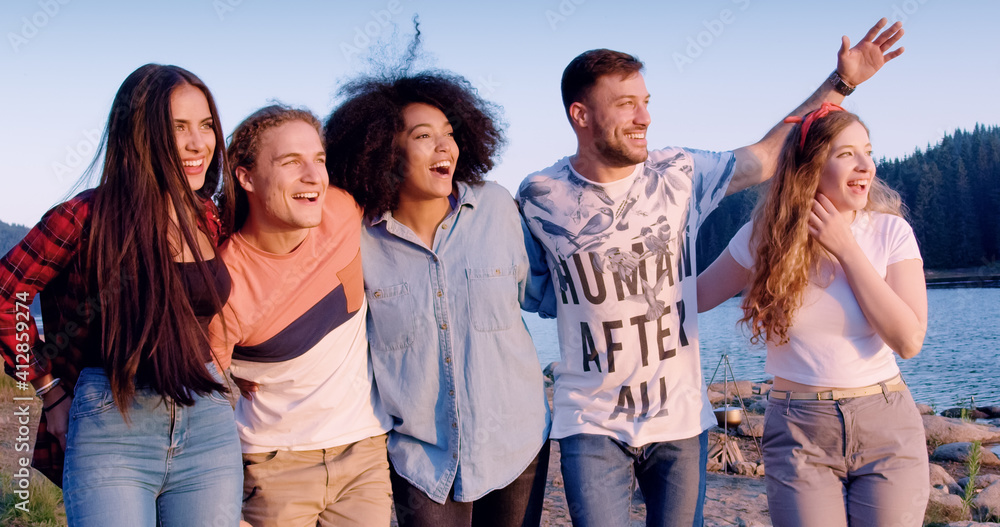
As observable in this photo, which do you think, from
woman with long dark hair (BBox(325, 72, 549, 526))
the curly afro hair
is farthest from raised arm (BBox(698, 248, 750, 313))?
the curly afro hair

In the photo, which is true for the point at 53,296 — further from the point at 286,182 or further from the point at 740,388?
the point at 740,388

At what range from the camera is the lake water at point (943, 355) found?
14.5 metres

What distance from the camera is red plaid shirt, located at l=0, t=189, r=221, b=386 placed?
2332mm

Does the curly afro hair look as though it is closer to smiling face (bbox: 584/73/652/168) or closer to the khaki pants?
smiling face (bbox: 584/73/652/168)

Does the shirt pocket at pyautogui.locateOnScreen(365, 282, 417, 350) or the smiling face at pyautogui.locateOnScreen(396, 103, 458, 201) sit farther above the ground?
the smiling face at pyautogui.locateOnScreen(396, 103, 458, 201)

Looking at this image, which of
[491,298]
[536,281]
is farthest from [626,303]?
[491,298]

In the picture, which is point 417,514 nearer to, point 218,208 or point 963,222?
point 218,208

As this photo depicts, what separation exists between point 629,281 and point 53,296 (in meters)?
2.24

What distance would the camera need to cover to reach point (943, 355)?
18984 millimetres

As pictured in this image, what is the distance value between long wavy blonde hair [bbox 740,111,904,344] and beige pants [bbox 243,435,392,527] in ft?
5.72

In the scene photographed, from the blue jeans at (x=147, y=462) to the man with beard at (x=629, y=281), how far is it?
1.43 metres

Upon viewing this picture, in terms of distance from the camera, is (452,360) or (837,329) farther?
(452,360)

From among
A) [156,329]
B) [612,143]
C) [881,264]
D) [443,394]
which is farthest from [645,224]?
[156,329]

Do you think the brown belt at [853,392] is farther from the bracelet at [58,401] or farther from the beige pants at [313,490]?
the bracelet at [58,401]
